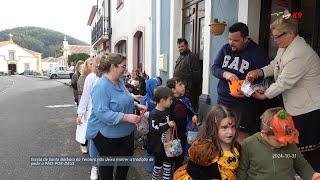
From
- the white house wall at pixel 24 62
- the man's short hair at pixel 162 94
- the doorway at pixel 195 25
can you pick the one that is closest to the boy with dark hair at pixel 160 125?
the man's short hair at pixel 162 94

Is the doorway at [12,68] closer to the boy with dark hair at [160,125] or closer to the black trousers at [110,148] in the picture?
the boy with dark hair at [160,125]

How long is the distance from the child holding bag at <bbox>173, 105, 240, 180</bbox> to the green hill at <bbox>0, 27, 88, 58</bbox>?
5294 inches

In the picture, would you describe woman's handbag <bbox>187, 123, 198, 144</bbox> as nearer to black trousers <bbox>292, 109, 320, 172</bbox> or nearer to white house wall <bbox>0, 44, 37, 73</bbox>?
black trousers <bbox>292, 109, 320, 172</bbox>

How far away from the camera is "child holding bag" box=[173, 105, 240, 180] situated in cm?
260

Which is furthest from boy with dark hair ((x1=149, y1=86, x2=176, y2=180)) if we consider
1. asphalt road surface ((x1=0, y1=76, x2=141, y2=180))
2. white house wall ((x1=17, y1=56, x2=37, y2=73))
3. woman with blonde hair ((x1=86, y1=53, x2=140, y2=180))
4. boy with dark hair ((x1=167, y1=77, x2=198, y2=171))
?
white house wall ((x1=17, y1=56, x2=37, y2=73))

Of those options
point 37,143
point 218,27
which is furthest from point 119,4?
point 218,27

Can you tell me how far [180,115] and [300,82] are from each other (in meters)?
1.53

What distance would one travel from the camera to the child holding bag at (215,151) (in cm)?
260

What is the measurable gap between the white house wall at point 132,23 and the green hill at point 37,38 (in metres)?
119

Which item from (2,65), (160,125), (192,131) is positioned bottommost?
(2,65)

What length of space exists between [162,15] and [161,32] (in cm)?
42

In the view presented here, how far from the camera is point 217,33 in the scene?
5312 millimetres

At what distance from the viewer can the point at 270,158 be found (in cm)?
263

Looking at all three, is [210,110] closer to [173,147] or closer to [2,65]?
[173,147]
